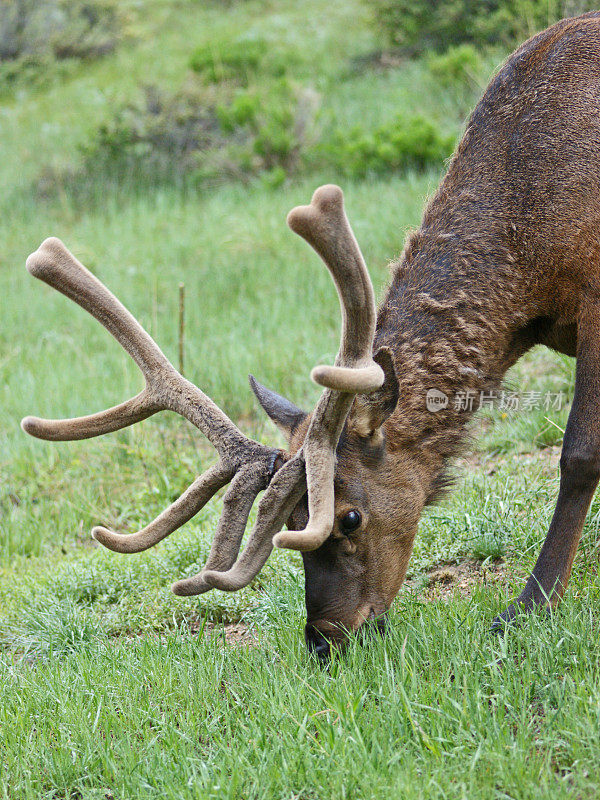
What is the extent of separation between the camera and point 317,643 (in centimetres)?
363

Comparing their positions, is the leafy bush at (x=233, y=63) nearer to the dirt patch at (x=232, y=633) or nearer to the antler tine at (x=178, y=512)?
the dirt patch at (x=232, y=633)

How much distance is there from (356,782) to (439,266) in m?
2.11

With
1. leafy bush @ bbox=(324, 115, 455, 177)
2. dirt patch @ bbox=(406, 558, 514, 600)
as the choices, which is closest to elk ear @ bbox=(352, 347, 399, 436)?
dirt patch @ bbox=(406, 558, 514, 600)

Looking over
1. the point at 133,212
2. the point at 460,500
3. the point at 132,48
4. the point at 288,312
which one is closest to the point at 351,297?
the point at 460,500

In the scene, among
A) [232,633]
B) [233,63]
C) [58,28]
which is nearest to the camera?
[232,633]

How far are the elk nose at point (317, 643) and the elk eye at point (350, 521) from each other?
392mm

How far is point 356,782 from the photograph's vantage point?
2.81m

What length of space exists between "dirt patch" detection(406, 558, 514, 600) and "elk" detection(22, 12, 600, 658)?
506mm

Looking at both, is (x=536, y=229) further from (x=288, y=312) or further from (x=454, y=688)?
(x=288, y=312)

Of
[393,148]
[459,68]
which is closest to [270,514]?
[393,148]

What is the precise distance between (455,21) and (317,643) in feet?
37.8

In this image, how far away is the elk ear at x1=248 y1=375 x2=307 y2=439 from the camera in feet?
12.9

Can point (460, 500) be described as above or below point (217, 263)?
below

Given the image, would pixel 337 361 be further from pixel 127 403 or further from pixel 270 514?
pixel 127 403
